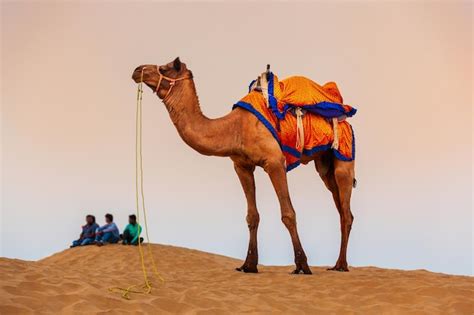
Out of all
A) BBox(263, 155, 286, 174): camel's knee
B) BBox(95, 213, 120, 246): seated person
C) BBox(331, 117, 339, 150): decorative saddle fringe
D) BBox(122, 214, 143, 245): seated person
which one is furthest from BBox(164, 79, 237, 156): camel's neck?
BBox(95, 213, 120, 246): seated person

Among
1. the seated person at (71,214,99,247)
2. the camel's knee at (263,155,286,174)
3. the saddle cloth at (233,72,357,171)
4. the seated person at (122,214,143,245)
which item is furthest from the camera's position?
the seated person at (71,214,99,247)

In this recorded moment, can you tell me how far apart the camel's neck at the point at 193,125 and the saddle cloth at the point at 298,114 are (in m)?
0.50

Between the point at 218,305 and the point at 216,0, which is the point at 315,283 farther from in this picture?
the point at 216,0

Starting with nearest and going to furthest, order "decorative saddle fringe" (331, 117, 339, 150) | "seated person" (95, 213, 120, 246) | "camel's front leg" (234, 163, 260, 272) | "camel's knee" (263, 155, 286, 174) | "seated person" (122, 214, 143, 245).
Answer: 1. "camel's knee" (263, 155, 286, 174)
2. "camel's front leg" (234, 163, 260, 272)
3. "decorative saddle fringe" (331, 117, 339, 150)
4. "seated person" (122, 214, 143, 245)
5. "seated person" (95, 213, 120, 246)

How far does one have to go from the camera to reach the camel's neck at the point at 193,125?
6.46 metres

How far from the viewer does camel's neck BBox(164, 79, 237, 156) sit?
6465 millimetres

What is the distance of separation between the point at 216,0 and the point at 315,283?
1111cm

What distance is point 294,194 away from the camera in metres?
14.0

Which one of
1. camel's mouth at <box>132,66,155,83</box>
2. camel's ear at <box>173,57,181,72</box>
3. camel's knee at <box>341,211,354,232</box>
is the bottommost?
camel's knee at <box>341,211,354,232</box>

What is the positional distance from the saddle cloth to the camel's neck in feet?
1.65

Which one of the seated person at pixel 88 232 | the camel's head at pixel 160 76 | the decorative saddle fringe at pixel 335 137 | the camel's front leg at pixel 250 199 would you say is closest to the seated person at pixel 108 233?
the seated person at pixel 88 232

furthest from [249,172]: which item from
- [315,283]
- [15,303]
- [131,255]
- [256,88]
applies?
[131,255]

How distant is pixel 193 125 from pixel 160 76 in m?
0.67

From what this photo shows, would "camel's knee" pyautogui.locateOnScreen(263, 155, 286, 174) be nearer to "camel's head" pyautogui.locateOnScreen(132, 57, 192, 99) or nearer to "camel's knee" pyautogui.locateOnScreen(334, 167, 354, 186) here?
"camel's knee" pyautogui.locateOnScreen(334, 167, 354, 186)
